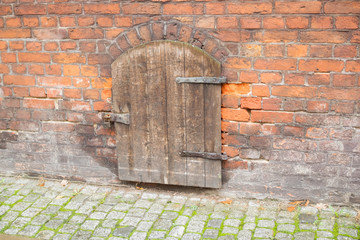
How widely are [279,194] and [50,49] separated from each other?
2822mm

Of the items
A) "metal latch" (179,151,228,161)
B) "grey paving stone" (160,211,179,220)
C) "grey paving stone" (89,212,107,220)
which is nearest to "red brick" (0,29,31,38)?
"grey paving stone" (89,212,107,220)

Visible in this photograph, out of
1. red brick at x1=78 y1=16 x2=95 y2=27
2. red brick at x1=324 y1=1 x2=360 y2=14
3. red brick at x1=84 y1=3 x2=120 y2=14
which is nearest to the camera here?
red brick at x1=324 y1=1 x2=360 y2=14

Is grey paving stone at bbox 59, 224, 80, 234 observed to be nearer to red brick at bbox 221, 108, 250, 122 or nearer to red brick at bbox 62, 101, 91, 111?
red brick at bbox 62, 101, 91, 111

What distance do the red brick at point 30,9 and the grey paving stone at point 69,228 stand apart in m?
2.18

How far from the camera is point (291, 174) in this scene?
3986mm

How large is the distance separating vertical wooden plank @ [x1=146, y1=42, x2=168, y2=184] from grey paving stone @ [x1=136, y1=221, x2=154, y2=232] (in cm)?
63

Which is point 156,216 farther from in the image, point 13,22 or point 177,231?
point 13,22

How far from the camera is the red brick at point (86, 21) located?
13.5ft

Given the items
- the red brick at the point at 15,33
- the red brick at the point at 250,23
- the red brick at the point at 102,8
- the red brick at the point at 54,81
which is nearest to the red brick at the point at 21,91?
the red brick at the point at 54,81

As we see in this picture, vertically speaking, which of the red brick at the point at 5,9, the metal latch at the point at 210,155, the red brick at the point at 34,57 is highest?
the red brick at the point at 5,9

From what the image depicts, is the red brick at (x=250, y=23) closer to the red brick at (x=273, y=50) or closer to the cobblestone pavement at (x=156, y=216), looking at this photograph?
the red brick at (x=273, y=50)

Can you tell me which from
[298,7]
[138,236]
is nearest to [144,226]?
[138,236]

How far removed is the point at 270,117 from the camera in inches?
154

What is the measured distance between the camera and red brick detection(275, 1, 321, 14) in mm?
3521
